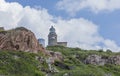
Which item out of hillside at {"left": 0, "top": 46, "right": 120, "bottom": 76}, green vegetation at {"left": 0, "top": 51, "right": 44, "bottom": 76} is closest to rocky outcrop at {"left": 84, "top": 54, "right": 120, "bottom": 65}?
hillside at {"left": 0, "top": 46, "right": 120, "bottom": 76}

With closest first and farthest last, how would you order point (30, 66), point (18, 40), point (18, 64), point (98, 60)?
point (18, 64), point (30, 66), point (18, 40), point (98, 60)

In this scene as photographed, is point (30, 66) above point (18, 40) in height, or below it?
below

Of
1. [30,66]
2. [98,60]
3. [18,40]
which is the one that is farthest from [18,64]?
[98,60]

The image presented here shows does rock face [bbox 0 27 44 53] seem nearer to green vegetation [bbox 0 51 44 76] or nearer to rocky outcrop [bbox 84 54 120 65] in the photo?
green vegetation [bbox 0 51 44 76]

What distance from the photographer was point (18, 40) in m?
143

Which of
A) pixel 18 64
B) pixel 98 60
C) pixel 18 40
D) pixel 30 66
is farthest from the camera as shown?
pixel 98 60

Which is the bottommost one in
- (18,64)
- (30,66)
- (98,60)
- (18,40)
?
(30,66)

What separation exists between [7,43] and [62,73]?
2179 cm

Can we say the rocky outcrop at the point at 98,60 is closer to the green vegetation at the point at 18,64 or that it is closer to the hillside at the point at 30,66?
the hillside at the point at 30,66

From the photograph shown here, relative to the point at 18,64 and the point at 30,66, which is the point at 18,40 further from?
the point at 18,64

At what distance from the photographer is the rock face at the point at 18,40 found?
142500mm

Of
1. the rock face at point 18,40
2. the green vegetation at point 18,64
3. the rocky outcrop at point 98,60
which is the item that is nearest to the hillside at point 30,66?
the green vegetation at point 18,64

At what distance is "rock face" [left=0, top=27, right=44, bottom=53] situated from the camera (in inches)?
5610

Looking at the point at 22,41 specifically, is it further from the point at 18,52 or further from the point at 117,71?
the point at 117,71
